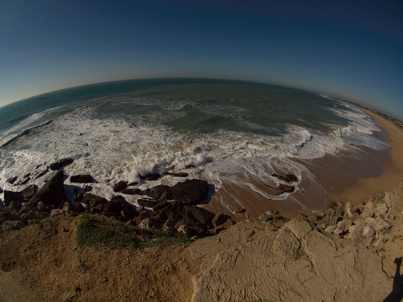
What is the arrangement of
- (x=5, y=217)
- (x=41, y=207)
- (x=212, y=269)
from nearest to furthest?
(x=212, y=269), (x=5, y=217), (x=41, y=207)

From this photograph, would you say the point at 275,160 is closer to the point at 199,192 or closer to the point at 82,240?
the point at 199,192

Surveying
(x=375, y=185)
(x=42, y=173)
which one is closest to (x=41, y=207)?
(x=42, y=173)

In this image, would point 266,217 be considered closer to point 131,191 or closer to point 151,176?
point 151,176

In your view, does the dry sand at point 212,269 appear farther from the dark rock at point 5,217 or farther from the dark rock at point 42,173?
the dark rock at point 42,173

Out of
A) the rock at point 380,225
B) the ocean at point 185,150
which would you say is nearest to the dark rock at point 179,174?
the ocean at point 185,150

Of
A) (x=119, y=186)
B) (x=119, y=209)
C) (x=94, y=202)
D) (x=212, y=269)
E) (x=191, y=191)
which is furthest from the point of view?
(x=119, y=186)

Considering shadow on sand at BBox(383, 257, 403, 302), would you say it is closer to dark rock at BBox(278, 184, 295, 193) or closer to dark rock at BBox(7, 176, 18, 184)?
dark rock at BBox(278, 184, 295, 193)
